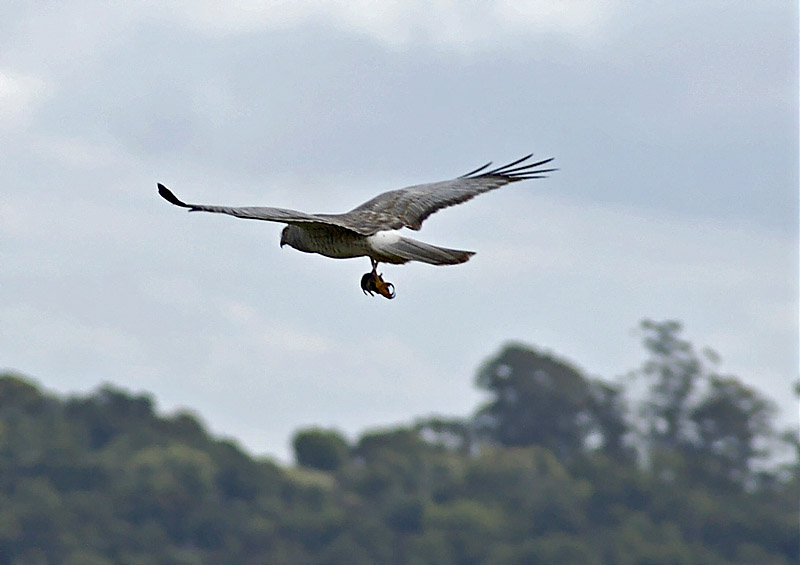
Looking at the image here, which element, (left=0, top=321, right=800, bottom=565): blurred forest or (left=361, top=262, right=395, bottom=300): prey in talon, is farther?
(left=0, top=321, right=800, bottom=565): blurred forest

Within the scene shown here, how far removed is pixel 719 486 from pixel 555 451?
9665mm

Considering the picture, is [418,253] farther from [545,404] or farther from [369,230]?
[545,404]

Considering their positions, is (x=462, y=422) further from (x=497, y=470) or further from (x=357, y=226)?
(x=357, y=226)

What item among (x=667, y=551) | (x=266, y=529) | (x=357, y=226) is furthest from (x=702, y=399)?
(x=357, y=226)

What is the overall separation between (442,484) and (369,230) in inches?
3080

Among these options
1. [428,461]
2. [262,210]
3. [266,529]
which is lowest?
[262,210]

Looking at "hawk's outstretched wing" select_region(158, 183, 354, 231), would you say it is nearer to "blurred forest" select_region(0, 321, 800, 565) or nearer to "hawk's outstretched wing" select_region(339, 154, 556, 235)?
"hawk's outstretched wing" select_region(339, 154, 556, 235)

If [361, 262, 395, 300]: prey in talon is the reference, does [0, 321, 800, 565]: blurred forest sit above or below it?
above

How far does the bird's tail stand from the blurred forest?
6947cm

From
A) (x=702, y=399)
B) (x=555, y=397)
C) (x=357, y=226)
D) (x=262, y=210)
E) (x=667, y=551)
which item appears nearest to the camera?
(x=262, y=210)

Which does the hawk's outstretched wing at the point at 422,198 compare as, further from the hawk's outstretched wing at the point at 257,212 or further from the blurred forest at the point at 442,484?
the blurred forest at the point at 442,484

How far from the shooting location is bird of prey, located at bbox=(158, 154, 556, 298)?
14922 millimetres

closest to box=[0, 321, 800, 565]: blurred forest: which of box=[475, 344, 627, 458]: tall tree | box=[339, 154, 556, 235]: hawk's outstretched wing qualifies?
box=[475, 344, 627, 458]: tall tree

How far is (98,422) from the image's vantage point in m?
98.9
